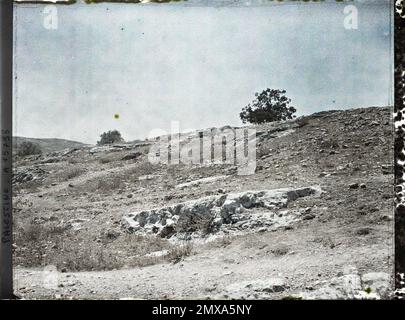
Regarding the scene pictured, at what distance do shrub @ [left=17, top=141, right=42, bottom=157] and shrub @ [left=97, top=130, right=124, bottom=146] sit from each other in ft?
1.85

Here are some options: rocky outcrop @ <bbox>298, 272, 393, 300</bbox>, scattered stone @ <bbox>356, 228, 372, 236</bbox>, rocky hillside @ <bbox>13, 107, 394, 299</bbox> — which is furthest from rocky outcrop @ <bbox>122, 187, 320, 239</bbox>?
rocky outcrop @ <bbox>298, 272, 393, 300</bbox>

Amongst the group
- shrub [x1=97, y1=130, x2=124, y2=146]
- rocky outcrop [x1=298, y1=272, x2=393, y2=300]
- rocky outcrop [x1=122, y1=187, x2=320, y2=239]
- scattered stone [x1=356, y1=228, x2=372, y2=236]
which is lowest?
rocky outcrop [x1=298, y1=272, x2=393, y2=300]

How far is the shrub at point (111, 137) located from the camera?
13.3 ft

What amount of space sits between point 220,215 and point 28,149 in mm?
1884

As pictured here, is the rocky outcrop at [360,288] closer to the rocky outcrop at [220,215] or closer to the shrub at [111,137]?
the rocky outcrop at [220,215]

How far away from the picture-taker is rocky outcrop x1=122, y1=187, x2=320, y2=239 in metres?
3.99

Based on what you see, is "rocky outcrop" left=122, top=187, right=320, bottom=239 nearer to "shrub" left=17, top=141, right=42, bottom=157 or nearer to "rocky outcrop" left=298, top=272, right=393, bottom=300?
"rocky outcrop" left=298, top=272, right=393, bottom=300

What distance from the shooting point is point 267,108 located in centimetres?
397

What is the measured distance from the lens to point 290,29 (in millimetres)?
3926

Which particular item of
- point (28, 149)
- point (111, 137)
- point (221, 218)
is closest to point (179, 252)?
point (221, 218)

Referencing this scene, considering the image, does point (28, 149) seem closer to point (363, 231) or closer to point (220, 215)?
point (220, 215)
